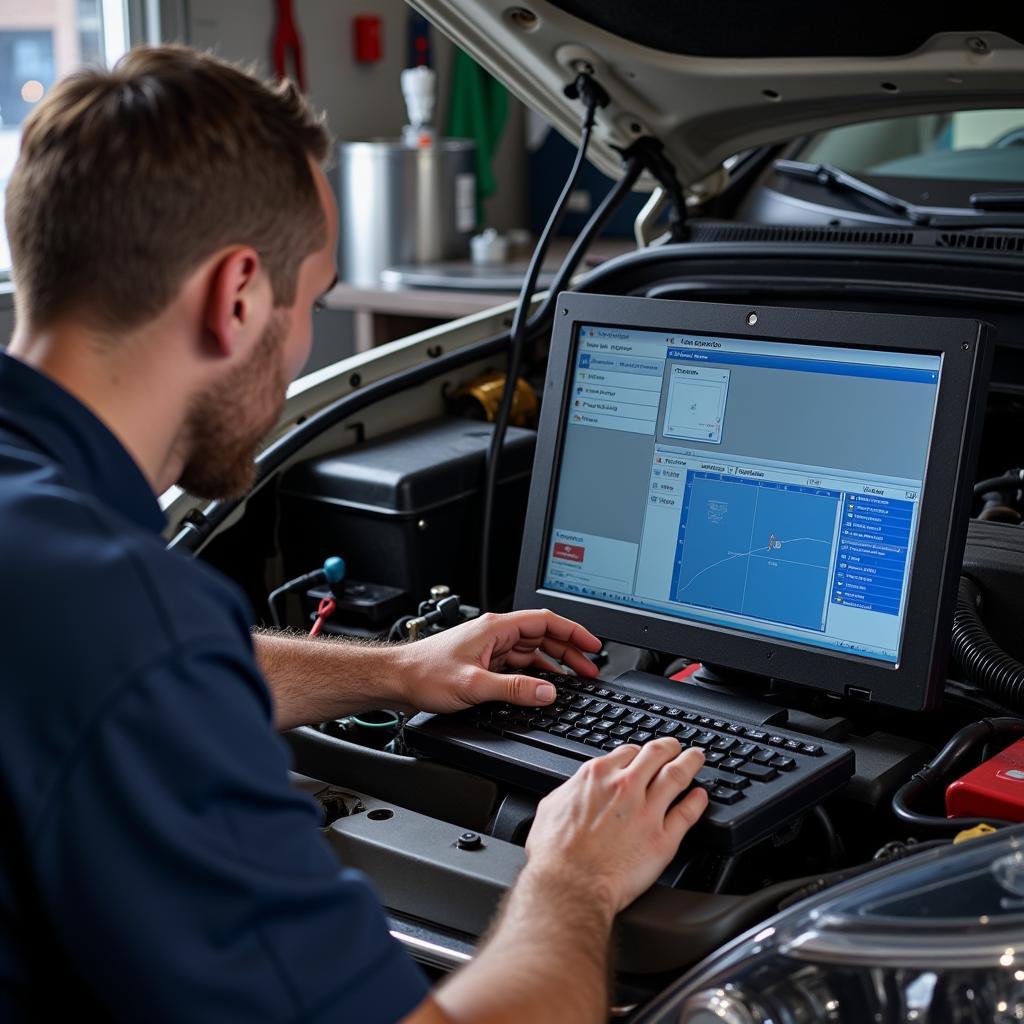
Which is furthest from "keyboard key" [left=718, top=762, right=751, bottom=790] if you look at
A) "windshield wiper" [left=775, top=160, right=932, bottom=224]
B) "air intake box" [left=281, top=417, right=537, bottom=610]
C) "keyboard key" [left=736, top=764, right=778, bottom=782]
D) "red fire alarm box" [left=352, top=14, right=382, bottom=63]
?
"red fire alarm box" [left=352, top=14, right=382, bottom=63]

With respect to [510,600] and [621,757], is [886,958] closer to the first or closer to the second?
[621,757]

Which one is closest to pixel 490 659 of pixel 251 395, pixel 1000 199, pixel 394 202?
pixel 251 395

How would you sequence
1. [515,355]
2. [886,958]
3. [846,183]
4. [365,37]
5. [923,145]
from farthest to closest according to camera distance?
[365,37] → [923,145] → [846,183] → [515,355] → [886,958]

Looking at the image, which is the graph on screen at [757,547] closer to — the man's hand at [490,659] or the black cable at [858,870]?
the man's hand at [490,659]

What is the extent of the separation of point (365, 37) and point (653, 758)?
3.32 meters

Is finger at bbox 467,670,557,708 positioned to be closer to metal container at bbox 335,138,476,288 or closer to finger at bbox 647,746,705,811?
finger at bbox 647,746,705,811

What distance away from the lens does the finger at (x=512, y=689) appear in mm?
1111

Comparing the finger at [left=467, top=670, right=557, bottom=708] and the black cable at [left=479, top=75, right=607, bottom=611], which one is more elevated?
the black cable at [left=479, top=75, right=607, bottom=611]

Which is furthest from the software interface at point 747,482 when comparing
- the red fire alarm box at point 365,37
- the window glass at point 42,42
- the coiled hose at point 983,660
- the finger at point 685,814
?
the red fire alarm box at point 365,37

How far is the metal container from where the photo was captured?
3.38m

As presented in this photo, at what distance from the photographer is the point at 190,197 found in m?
0.80

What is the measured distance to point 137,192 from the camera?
792 millimetres

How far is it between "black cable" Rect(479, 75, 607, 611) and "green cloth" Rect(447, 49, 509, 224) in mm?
2566

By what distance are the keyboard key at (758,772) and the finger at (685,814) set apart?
0.16 ft
